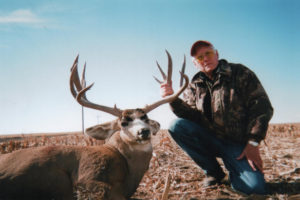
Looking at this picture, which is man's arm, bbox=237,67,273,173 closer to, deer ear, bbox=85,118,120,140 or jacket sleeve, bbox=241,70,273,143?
jacket sleeve, bbox=241,70,273,143

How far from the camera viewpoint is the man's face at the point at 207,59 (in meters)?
5.39

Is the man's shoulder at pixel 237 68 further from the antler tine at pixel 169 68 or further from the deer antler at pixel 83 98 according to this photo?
the deer antler at pixel 83 98

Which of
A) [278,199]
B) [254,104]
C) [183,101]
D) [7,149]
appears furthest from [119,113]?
[7,149]

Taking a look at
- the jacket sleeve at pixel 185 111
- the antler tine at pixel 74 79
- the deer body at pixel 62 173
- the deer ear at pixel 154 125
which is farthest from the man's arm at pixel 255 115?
the antler tine at pixel 74 79

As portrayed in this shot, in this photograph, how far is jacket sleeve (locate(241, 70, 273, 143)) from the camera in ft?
15.1

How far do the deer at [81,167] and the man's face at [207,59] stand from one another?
1.70 m

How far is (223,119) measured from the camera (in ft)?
16.4

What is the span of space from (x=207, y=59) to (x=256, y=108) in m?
1.36

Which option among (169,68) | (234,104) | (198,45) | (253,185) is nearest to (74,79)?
(169,68)

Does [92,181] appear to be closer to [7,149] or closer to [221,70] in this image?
[221,70]

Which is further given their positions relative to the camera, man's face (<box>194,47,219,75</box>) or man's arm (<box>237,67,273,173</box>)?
man's face (<box>194,47,219,75</box>)

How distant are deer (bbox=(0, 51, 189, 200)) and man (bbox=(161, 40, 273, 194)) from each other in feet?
3.77

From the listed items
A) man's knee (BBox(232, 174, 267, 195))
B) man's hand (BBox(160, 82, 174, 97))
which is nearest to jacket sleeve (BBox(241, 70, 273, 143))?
man's knee (BBox(232, 174, 267, 195))

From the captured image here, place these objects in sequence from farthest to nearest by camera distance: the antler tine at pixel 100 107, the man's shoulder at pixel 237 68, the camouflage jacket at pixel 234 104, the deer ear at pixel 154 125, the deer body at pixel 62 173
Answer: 1. the deer ear at pixel 154 125
2. the man's shoulder at pixel 237 68
3. the antler tine at pixel 100 107
4. the camouflage jacket at pixel 234 104
5. the deer body at pixel 62 173
